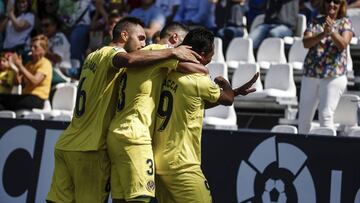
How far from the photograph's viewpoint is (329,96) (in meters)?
11.1

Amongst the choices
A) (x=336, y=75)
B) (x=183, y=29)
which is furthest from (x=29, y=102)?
(x=183, y=29)

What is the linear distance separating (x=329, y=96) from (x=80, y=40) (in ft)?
19.3

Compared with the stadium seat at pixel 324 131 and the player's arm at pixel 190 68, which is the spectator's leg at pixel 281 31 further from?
the player's arm at pixel 190 68

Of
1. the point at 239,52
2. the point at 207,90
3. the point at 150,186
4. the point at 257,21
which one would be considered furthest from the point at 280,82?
the point at 150,186

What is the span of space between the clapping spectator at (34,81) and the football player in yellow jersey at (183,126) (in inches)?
247

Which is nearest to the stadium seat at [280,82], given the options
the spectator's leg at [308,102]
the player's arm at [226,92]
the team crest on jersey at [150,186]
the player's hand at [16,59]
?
the spectator's leg at [308,102]

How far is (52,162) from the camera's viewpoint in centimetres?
1105

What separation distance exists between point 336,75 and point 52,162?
130 inches

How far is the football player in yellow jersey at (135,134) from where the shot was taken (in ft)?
25.0

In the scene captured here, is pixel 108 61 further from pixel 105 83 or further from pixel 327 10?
A: pixel 327 10

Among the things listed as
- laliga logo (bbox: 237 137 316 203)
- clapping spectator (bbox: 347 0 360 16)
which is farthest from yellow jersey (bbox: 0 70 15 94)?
laliga logo (bbox: 237 137 316 203)

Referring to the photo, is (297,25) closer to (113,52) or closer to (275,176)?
(275,176)

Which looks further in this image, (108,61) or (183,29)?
(183,29)

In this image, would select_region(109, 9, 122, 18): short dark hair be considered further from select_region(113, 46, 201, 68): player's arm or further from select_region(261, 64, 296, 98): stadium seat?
select_region(113, 46, 201, 68): player's arm
